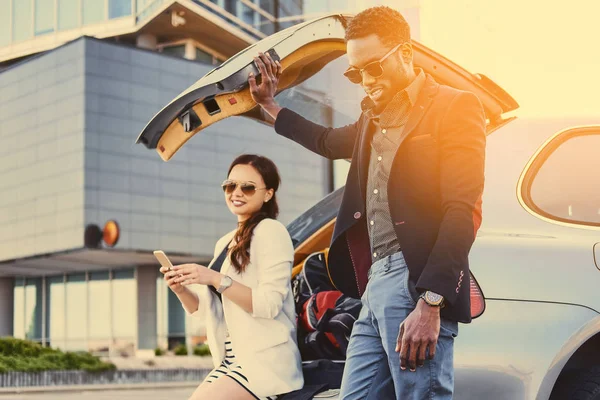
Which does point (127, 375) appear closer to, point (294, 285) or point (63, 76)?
point (63, 76)

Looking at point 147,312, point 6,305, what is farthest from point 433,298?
point 6,305

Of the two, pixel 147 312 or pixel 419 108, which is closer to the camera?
pixel 419 108

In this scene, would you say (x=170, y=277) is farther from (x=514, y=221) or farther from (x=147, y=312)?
(x=147, y=312)

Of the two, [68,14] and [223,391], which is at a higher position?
[68,14]

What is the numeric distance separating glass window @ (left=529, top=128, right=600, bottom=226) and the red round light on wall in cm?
4018

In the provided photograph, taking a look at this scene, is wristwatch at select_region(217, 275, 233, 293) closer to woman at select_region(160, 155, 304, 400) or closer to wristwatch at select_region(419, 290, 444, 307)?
woman at select_region(160, 155, 304, 400)

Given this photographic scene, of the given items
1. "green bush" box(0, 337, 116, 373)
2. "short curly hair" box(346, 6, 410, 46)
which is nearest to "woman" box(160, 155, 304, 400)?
"short curly hair" box(346, 6, 410, 46)

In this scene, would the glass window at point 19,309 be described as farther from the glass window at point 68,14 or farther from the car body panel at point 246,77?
the car body panel at point 246,77

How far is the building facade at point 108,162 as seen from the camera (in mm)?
42781

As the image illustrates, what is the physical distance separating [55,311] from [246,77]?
147ft

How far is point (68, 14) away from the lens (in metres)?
45.7

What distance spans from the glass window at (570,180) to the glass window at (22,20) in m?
46.0

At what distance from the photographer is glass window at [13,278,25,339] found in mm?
46906

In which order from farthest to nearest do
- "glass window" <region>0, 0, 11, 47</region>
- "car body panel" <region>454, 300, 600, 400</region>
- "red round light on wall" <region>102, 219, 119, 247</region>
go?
"glass window" <region>0, 0, 11, 47</region>, "red round light on wall" <region>102, 219, 119, 247</region>, "car body panel" <region>454, 300, 600, 400</region>
